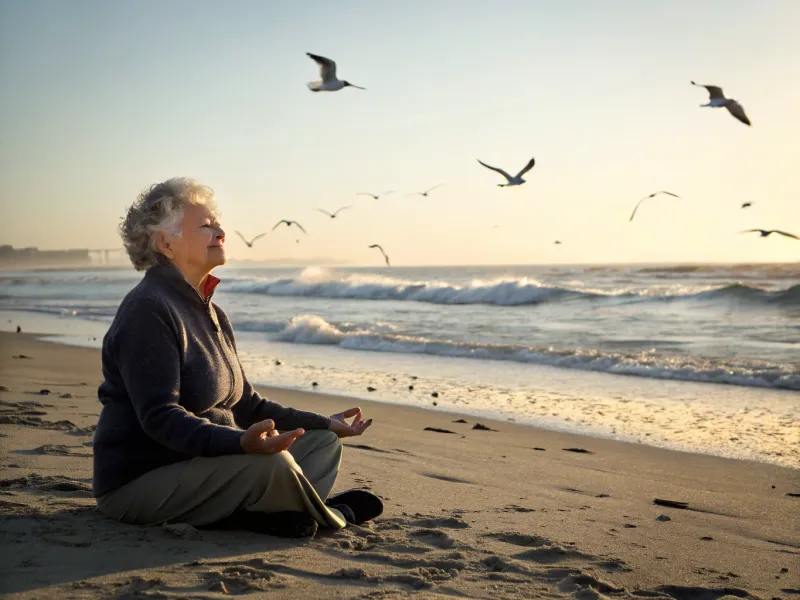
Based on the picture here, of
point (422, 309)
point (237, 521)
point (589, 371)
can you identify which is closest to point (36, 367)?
point (589, 371)

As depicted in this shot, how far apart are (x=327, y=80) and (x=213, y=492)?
8.56 metres

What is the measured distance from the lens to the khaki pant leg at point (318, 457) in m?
3.42

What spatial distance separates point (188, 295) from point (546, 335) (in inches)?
538

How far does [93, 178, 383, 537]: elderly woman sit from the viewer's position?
2893mm

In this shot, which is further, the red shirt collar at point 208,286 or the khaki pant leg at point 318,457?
the khaki pant leg at point 318,457

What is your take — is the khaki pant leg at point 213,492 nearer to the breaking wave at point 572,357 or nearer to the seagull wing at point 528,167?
the breaking wave at point 572,357

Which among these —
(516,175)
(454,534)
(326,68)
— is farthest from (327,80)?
(454,534)

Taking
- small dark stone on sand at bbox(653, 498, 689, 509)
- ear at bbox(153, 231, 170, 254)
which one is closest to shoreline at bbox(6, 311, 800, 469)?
small dark stone on sand at bbox(653, 498, 689, 509)

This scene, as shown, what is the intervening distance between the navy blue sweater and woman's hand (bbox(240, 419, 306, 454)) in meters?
0.06

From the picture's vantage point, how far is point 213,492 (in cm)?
311

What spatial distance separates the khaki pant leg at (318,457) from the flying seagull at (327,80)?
7.95 meters

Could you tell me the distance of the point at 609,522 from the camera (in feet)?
13.1

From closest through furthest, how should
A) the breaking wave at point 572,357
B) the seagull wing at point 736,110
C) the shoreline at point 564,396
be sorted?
the shoreline at point 564,396, the breaking wave at point 572,357, the seagull wing at point 736,110

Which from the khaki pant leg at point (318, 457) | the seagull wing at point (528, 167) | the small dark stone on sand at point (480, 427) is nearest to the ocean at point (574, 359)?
the small dark stone on sand at point (480, 427)
